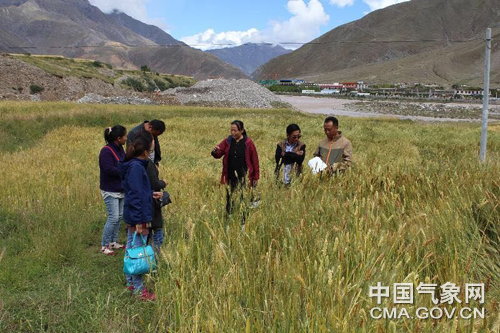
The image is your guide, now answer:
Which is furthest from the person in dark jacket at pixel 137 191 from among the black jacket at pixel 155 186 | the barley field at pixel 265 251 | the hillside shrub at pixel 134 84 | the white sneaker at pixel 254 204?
the hillside shrub at pixel 134 84

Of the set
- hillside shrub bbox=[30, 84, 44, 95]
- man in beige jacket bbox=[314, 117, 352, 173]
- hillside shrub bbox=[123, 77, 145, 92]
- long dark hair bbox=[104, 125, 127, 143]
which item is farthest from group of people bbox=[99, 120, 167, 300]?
hillside shrub bbox=[123, 77, 145, 92]

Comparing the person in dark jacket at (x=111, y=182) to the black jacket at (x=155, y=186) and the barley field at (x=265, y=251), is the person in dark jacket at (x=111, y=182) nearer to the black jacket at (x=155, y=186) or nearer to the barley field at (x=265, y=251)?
the barley field at (x=265, y=251)

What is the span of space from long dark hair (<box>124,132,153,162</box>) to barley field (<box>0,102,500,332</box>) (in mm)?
819

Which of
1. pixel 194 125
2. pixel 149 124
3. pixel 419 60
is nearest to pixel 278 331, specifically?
pixel 149 124

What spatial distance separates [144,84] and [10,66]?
30717mm

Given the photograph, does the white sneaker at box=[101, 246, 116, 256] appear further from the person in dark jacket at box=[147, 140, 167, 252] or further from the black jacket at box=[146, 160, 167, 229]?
the black jacket at box=[146, 160, 167, 229]

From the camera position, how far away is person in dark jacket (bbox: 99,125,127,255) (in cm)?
536

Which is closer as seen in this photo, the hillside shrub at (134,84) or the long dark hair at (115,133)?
the long dark hair at (115,133)

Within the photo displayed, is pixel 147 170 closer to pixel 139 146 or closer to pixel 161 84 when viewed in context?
pixel 139 146

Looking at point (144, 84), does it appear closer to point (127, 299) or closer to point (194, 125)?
point (194, 125)

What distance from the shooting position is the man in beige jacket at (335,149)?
18.5 feet

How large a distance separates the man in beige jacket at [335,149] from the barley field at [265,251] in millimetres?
268

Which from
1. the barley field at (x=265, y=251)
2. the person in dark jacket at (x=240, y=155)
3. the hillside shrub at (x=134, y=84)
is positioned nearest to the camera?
the barley field at (x=265, y=251)

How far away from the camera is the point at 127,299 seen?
12.9 ft
